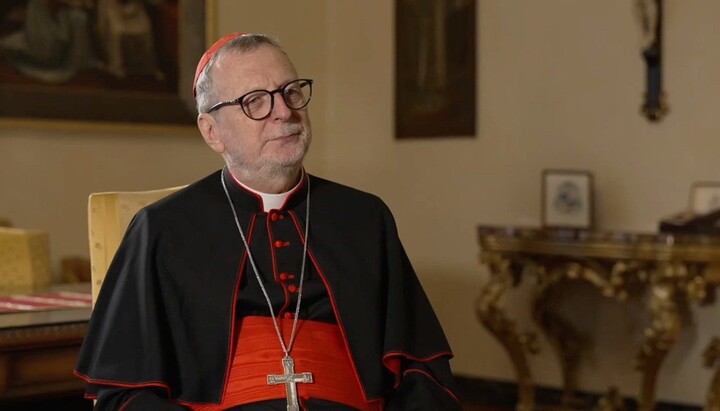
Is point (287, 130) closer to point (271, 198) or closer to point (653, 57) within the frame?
point (271, 198)

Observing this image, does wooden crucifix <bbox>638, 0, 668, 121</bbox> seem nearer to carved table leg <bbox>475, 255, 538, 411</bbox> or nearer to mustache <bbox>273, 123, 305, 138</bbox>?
carved table leg <bbox>475, 255, 538, 411</bbox>

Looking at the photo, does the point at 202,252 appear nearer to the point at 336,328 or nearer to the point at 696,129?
the point at 336,328

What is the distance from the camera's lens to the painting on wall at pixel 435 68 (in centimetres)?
693

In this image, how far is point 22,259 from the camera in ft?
14.0

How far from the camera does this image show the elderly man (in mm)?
2604

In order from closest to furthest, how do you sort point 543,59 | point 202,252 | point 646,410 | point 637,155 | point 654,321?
1. point 202,252
2. point 654,321
3. point 646,410
4. point 637,155
5. point 543,59

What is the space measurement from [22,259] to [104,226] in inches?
51.9

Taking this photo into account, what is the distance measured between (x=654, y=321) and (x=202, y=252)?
3.22 metres

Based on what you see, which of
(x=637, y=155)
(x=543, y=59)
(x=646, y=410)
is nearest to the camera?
(x=646, y=410)

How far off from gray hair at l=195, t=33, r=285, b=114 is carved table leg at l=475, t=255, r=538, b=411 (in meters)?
3.40

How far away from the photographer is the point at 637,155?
618 centimetres

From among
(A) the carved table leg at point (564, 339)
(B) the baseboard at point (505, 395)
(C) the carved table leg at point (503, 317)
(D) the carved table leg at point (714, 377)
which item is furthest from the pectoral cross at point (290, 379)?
(B) the baseboard at point (505, 395)

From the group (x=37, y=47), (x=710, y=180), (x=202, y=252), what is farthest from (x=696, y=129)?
(x=202, y=252)

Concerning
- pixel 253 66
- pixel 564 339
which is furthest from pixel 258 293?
→ pixel 564 339
